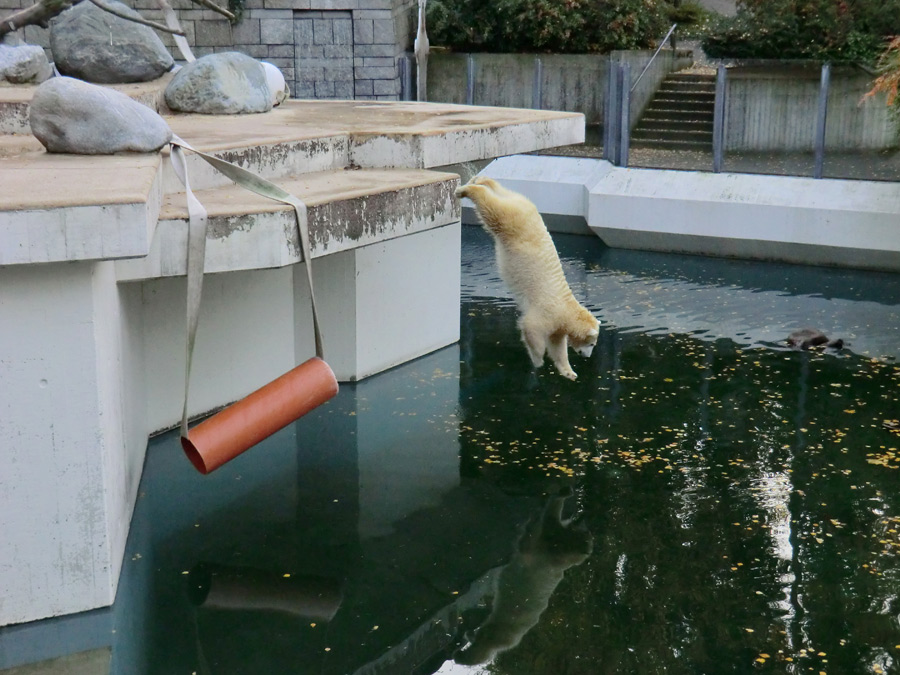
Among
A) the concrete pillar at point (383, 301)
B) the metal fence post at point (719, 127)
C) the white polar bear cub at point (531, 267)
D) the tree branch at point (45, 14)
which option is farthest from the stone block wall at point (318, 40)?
the white polar bear cub at point (531, 267)

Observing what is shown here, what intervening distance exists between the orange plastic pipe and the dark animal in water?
17.9 feet

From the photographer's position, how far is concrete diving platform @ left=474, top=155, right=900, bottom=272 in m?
12.6

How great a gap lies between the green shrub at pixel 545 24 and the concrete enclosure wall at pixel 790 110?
4164mm

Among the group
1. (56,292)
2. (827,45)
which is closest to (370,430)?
(56,292)

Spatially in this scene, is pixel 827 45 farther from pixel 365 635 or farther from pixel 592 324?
pixel 365 635

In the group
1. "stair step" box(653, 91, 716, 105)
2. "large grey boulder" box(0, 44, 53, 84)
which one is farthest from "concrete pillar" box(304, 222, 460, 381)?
"stair step" box(653, 91, 716, 105)

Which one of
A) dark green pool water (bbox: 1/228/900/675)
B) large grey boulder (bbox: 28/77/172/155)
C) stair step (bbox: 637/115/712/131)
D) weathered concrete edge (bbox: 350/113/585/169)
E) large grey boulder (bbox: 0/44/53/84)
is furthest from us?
stair step (bbox: 637/115/712/131)

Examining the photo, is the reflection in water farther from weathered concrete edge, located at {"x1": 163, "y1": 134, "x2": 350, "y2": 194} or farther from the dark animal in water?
the dark animal in water

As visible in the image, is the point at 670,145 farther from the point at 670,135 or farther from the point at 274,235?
the point at 274,235

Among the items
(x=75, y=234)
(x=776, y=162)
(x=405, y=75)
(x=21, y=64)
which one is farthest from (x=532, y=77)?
(x=75, y=234)

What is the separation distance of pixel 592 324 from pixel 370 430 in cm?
166

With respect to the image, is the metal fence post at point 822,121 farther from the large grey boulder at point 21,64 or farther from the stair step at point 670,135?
the large grey boulder at point 21,64

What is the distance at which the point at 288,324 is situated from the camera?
8008mm

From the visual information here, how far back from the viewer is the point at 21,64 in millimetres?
8750
